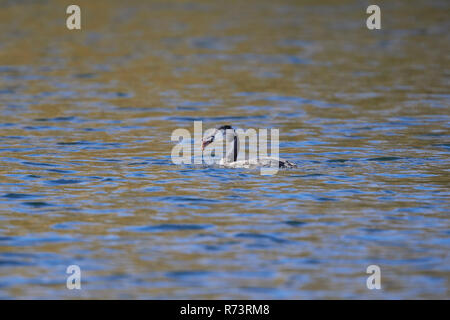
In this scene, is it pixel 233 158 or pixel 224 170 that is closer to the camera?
pixel 224 170

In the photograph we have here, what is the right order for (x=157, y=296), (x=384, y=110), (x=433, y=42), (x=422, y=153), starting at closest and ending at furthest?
(x=157, y=296) → (x=422, y=153) → (x=384, y=110) → (x=433, y=42)

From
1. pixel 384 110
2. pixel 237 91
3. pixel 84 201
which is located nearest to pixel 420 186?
pixel 84 201

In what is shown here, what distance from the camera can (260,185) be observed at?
40.6 ft

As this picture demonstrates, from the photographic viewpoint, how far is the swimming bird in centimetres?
1326

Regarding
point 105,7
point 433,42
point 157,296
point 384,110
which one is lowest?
point 157,296

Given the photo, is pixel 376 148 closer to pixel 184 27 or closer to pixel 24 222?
pixel 24 222

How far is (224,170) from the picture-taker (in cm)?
1351

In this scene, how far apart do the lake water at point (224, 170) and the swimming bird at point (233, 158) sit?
0.71 feet

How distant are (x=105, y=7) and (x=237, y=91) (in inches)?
711

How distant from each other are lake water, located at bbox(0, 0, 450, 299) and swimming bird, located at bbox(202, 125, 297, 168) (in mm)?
217

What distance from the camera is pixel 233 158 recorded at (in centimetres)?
1404

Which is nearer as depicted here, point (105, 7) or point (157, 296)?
point (157, 296)

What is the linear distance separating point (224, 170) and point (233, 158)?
1.93 ft

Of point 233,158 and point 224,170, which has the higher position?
point 233,158
